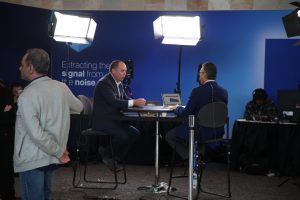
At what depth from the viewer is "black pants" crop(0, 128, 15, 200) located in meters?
3.57

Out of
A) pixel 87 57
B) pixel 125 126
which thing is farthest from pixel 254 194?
pixel 87 57

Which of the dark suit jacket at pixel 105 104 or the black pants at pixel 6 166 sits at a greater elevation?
the dark suit jacket at pixel 105 104

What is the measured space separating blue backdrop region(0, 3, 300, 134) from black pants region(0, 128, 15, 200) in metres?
3.00

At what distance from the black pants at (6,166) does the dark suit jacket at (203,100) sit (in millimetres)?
1514

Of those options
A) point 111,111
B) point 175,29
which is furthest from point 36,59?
point 175,29

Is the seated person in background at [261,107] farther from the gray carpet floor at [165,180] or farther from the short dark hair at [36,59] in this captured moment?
the short dark hair at [36,59]

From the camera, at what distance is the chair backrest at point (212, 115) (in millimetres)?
3971

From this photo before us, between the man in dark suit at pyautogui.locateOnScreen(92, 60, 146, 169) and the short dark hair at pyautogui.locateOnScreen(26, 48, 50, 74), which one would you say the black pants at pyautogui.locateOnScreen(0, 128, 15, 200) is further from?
the short dark hair at pyautogui.locateOnScreen(26, 48, 50, 74)

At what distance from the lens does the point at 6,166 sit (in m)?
3.59

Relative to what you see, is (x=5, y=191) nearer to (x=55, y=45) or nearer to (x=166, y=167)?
(x=166, y=167)

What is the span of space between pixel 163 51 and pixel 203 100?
293cm

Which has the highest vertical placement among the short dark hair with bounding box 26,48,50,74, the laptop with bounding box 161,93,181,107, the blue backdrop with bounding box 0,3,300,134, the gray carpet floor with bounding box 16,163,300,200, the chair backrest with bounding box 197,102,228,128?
the blue backdrop with bounding box 0,3,300,134

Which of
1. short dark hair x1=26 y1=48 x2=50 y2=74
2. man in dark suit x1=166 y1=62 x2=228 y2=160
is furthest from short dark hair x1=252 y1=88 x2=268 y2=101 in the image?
short dark hair x1=26 y1=48 x2=50 y2=74

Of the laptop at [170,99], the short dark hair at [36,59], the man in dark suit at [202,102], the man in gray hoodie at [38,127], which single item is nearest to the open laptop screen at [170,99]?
the laptop at [170,99]
